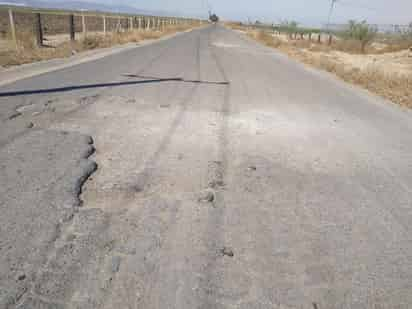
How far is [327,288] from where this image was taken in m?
2.26

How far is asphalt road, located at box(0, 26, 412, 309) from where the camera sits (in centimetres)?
218

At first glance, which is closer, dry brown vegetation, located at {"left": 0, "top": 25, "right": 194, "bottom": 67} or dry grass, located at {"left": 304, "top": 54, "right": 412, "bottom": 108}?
dry grass, located at {"left": 304, "top": 54, "right": 412, "bottom": 108}

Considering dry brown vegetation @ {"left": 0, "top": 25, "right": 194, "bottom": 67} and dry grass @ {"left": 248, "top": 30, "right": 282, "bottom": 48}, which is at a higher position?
dry grass @ {"left": 248, "top": 30, "right": 282, "bottom": 48}

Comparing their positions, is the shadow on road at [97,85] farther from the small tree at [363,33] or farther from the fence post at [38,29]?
the small tree at [363,33]

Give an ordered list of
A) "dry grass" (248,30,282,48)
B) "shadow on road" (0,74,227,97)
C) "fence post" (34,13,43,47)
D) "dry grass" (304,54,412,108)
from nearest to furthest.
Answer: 1. "shadow on road" (0,74,227,97)
2. "dry grass" (304,54,412,108)
3. "fence post" (34,13,43,47)
4. "dry grass" (248,30,282,48)

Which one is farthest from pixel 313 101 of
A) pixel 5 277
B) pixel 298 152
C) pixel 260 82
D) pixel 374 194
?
pixel 5 277

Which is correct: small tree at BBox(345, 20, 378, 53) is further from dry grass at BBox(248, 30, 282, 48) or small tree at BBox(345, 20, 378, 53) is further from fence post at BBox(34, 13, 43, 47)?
fence post at BBox(34, 13, 43, 47)

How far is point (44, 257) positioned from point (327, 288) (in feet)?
6.62

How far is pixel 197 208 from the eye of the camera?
313 centimetres

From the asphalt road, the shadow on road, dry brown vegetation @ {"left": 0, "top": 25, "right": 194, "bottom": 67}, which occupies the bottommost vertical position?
the asphalt road

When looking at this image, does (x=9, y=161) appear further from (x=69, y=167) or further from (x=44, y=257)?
(x=44, y=257)

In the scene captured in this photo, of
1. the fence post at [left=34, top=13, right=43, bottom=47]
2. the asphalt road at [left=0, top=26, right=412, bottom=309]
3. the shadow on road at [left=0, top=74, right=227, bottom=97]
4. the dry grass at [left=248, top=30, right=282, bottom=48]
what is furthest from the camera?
the dry grass at [left=248, top=30, right=282, bottom=48]

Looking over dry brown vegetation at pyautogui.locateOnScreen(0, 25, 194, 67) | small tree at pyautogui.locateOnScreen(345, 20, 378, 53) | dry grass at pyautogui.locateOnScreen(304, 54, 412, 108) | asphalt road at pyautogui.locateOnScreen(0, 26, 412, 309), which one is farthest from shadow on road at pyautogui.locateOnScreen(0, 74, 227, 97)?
small tree at pyautogui.locateOnScreen(345, 20, 378, 53)

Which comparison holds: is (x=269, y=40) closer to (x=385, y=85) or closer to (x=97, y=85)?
(x=385, y=85)
